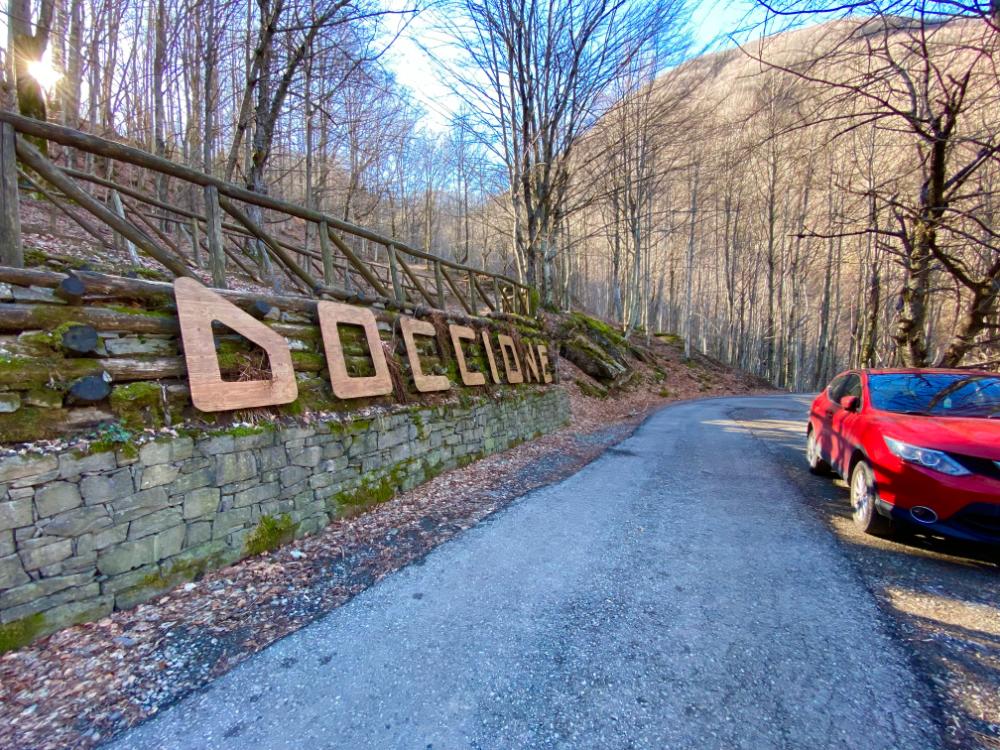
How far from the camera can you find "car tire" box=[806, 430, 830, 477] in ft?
19.4

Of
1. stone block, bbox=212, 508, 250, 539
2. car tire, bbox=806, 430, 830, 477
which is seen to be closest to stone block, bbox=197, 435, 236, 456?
stone block, bbox=212, 508, 250, 539

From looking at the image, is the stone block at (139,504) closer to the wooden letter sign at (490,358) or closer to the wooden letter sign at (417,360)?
the wooden letter sign at (417,360)

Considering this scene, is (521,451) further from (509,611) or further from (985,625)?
(985,625)

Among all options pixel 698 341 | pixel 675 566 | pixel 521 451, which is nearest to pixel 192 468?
pixel 675 566

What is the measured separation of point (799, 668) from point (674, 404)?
14.3 m

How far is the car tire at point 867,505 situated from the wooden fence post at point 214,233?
6.15 metres

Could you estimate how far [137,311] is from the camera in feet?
10.0

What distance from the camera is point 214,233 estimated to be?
3.98 m

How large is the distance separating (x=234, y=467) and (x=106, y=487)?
0.77m

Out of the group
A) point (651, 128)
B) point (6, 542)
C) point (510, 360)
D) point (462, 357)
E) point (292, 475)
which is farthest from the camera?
point (651, 128)

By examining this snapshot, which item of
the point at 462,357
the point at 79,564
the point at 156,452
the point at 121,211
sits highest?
the point at 121,211

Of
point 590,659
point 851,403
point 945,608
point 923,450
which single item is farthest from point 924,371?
point 590,659

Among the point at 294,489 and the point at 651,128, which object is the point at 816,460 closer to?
the point at 294,489

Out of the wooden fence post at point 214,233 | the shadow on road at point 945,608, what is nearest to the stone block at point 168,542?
the wooden fence post at point 214,233
